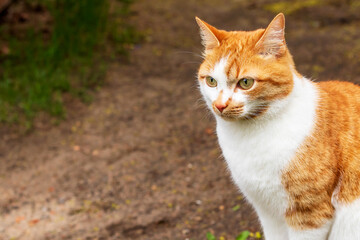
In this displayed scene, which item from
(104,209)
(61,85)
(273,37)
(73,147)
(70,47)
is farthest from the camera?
(70,47)

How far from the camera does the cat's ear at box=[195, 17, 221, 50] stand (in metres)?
2.09

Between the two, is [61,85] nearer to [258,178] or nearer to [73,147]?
[73,147]

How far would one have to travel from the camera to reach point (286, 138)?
197 centimetres

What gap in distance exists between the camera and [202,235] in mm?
2812

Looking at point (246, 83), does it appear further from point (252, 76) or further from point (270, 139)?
point (270, 139)

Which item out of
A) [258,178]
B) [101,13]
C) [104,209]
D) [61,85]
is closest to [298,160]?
[258,178]

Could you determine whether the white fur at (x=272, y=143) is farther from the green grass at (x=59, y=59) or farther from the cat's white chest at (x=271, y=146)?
the green grass at (x=59, y=59)

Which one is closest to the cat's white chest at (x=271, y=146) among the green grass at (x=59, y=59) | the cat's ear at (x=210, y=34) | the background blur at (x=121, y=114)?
the cat's ear at (x=210, y=34)

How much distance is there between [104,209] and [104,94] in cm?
159

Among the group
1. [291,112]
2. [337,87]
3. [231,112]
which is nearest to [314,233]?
[291,112]

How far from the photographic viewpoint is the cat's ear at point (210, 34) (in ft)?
6.86

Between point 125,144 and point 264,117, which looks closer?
point 264,117

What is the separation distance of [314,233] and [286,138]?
17.6 inches

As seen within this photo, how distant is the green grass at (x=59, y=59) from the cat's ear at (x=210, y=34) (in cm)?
234
